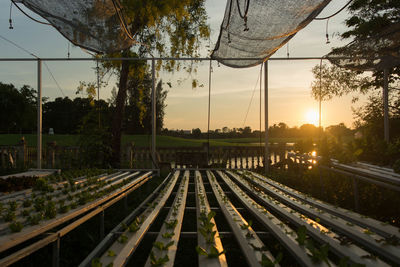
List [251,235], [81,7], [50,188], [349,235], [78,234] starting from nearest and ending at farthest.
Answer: [349,235] < [251,235] < [50,188] < [78,234] < [81,7]

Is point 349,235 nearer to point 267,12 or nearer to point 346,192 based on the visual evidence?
point 267,12

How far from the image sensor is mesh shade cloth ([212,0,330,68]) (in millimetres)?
2699

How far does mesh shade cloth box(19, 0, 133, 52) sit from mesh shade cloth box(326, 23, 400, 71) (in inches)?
131

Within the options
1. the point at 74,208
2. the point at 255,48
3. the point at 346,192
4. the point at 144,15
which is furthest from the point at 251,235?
the point at 144,15

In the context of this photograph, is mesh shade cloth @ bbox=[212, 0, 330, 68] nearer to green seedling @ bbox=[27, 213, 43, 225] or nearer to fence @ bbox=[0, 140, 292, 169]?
green seedling @ bbox=[27, 213, 43, 225]

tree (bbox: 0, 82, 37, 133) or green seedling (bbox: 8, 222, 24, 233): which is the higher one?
tree (bbox: 0, 82, 37, 133)

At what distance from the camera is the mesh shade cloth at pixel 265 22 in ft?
8.86

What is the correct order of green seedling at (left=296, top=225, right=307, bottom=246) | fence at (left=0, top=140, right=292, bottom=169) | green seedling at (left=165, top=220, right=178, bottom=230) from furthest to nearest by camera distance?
fence at (left=0, top=140, right=292, bottom=169) → green seedling at (left=165, top=220, right=178, bottom=230) → green seedling at (left=296, top=225, right=307, bottom=246)

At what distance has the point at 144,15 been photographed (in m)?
8.03

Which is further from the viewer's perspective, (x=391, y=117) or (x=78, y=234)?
(x=391, y=117)

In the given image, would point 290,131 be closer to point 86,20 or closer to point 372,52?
point 372,52

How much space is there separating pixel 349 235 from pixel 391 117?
Result: 1100 cm

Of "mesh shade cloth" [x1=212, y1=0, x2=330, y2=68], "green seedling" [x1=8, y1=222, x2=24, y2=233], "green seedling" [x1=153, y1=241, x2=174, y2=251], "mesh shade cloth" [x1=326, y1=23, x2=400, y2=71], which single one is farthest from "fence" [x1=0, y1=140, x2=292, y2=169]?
"green seedling" [x1=8, y1=222, x2=24, y2=233]

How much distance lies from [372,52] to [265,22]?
200cm
